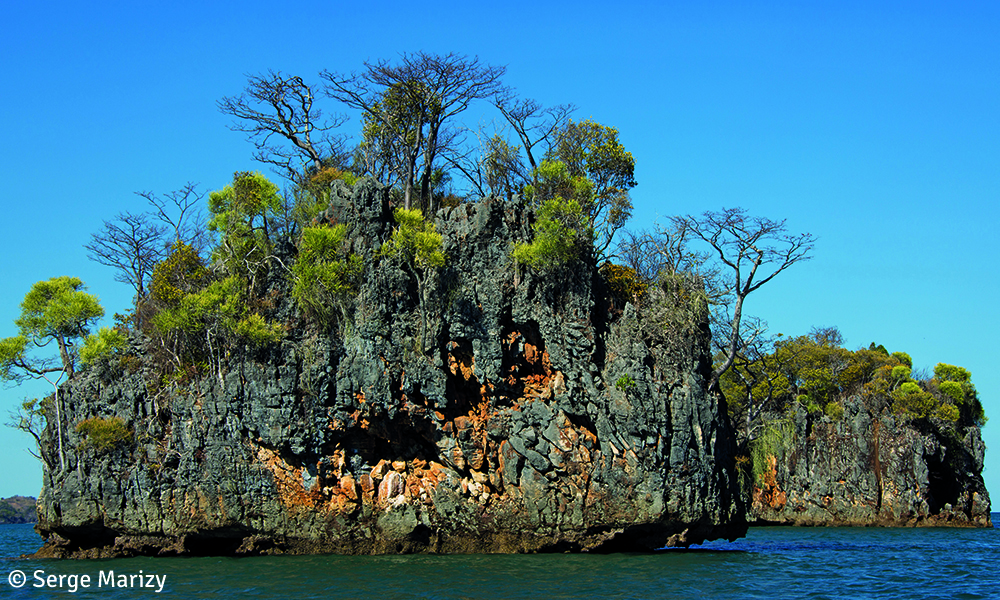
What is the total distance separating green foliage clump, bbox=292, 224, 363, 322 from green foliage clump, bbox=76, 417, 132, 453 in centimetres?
709

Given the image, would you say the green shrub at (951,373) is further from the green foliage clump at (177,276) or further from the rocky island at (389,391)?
the green foliage clump at (177,276)

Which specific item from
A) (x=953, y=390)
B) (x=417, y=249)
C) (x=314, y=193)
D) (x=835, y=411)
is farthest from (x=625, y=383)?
(x=953, y=390)

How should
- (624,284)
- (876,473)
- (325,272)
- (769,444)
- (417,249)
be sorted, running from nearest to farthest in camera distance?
(417,249) → (325,272) → (624,284) → (876,473) → (769,444)

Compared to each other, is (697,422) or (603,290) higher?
(603,290)

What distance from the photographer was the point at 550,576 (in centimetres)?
2020

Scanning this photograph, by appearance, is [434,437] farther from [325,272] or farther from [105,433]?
[105,433]

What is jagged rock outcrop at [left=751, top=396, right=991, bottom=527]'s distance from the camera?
48469mm

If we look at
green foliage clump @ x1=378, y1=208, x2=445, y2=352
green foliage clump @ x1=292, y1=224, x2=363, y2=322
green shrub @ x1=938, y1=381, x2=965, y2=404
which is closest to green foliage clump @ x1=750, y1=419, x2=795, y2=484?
green shrub @ x1=938, y1=381, x2=965, y2=404

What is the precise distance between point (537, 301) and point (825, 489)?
33.1 m

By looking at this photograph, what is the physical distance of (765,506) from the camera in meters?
53.5

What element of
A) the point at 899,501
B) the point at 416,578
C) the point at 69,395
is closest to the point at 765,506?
the point at 899,501

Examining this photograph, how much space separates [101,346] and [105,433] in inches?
123

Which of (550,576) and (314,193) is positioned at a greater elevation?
(314,193)

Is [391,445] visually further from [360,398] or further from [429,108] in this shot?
[429,108]
